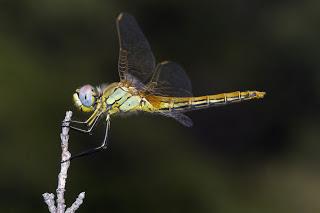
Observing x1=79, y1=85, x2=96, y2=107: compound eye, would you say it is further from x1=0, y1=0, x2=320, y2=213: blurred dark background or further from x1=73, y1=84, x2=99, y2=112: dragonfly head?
x1=0, y1=0, x2=320, y2=213: blurred dark background

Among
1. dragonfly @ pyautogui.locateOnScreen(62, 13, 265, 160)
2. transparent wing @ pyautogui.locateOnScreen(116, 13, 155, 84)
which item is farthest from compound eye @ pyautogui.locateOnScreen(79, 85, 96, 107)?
transparent wing @ pyautogui.locateOnScreen(116, 13, 155, 84)

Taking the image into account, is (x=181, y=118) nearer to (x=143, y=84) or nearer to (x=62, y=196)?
(x=143, y=84)

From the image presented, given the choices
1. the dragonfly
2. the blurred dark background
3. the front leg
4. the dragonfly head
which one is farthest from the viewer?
the blurred dark background

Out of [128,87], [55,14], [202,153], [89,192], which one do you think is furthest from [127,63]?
[55,14]

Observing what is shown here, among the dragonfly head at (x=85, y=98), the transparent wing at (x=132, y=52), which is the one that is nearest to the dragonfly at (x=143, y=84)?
the transparent wing at (x=132, y=52)

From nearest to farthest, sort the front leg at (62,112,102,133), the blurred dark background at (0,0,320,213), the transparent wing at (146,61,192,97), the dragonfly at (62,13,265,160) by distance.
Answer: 1. the front leg at (62,112,102,133)
2. the dragonfly at (62,13,265,160)
3. the transparent wing at (146,61,192,97)
4. the blurred dark background at (0,0,320,213)

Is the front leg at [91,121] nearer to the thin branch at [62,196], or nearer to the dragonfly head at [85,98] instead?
the dragonfly head at [85,98]
